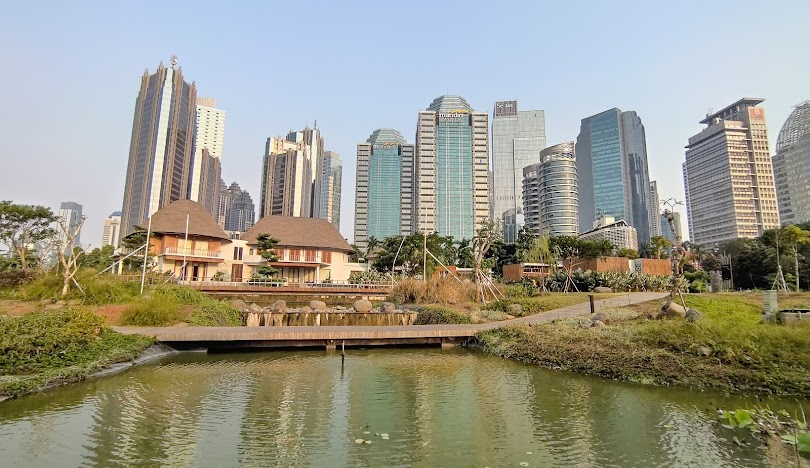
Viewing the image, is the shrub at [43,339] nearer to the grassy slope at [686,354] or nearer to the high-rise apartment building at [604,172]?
the grassy slope at [686,354]

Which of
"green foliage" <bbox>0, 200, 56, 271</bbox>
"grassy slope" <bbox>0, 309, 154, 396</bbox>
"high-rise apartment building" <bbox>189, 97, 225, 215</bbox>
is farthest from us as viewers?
"high-rise apartment building" <bbox>189, 97, 225, 215</bbox>

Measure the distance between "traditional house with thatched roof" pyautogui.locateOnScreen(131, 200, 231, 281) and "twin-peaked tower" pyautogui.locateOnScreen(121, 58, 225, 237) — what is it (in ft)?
247

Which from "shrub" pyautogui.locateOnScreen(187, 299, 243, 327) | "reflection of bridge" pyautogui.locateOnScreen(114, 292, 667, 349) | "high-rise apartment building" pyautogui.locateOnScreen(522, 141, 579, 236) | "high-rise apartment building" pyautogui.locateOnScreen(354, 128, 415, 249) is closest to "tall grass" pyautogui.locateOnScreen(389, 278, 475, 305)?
"reflection of bridge" pyautogui.locateOnScreen(114, 292, 667, 349)

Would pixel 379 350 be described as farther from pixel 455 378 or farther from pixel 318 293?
pixel 318 293

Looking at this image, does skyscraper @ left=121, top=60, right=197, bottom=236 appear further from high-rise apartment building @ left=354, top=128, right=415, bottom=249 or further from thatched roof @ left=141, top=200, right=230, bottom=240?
thatched roof @ left=141, top=200, right=230, bottom=240

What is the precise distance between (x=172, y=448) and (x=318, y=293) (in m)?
28.3

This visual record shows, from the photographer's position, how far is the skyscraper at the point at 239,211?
18325cm

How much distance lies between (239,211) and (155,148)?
258ft

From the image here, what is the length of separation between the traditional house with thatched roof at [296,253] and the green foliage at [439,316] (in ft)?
86.0

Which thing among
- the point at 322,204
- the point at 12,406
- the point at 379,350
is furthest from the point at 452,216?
the point at 12,406

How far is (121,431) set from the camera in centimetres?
727

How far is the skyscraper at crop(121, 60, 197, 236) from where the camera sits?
357ft

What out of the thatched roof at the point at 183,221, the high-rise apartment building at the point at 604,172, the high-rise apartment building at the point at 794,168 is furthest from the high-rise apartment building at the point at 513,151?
the thatched roof at the point at 183,221

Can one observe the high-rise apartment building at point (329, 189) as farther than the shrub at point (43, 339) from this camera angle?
Yes
